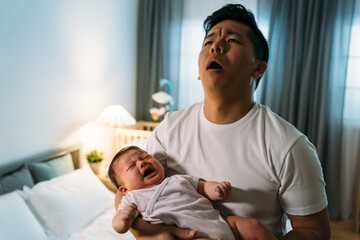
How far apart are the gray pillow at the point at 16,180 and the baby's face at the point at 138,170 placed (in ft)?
3.78

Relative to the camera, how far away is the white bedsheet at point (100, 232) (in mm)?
1839

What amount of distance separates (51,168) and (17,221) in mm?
625

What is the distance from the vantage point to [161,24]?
3.75 meters

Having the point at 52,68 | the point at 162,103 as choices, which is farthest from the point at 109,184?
the point at 162,103

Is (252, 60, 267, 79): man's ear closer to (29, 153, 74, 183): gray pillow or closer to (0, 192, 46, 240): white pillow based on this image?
(0, 192, 46, 240): white pillow

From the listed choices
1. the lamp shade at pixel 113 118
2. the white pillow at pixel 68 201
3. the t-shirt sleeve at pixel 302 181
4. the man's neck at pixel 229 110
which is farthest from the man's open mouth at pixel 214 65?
the lamp shade at pixel 113 118

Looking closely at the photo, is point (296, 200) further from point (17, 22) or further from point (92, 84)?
point (92, 84)

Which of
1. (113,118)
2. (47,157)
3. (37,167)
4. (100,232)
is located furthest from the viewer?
(113,118)

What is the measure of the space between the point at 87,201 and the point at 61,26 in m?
1.53

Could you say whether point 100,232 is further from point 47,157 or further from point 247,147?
point 247,147

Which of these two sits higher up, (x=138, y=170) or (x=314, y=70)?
(x=314, y=70)

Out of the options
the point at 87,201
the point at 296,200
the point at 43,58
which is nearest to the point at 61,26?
the point at 43,58

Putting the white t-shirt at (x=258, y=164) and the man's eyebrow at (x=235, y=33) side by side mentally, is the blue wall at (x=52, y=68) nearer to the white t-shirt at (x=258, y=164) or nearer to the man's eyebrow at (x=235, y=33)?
the white t-shirt at (x=258, y=164)

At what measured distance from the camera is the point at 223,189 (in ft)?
2.74
